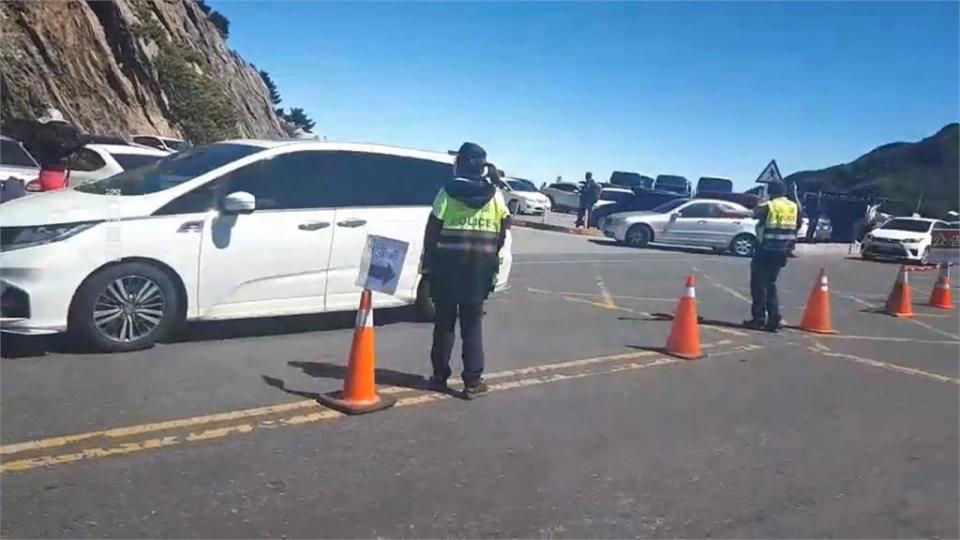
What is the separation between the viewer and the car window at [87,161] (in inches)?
584

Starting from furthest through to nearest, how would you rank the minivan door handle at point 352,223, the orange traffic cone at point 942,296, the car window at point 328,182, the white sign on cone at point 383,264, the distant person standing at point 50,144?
the orange traffic cone at point 942,296, the distant person standing at point 50,144, the minivan door handle at point 352,223, the car window at point 328,182, the white sign on cone at point 383,264

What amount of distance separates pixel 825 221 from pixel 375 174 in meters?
29.2

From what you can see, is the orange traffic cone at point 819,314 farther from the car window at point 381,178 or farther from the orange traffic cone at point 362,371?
the orange traffic cone at point 362,371

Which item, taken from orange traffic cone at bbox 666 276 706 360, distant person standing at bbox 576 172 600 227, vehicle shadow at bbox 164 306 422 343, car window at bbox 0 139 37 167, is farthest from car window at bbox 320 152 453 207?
distant person standing at bbox 576 172 600 227

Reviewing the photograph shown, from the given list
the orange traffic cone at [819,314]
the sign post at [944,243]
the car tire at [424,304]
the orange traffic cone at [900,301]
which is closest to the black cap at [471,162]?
the car tire at [424,304]

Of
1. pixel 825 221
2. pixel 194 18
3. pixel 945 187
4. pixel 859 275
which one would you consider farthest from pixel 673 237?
pixel 945 187

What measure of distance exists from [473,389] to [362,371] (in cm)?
87

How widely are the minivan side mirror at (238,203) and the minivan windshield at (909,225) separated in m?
26.2

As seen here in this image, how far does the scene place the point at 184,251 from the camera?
7.00 m

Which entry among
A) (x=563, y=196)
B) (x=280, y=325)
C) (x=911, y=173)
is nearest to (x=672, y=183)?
(x=563, y=196)

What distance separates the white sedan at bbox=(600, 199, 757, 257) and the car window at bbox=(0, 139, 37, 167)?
15.3 m

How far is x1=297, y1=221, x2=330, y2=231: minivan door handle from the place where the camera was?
7742 millimetres

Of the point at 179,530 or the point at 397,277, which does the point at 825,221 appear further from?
the point at 179,530

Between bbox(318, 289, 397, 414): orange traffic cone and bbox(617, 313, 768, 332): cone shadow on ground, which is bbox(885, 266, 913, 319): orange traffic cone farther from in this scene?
bbox(318, 289, 397, 414): orange traffic cone
